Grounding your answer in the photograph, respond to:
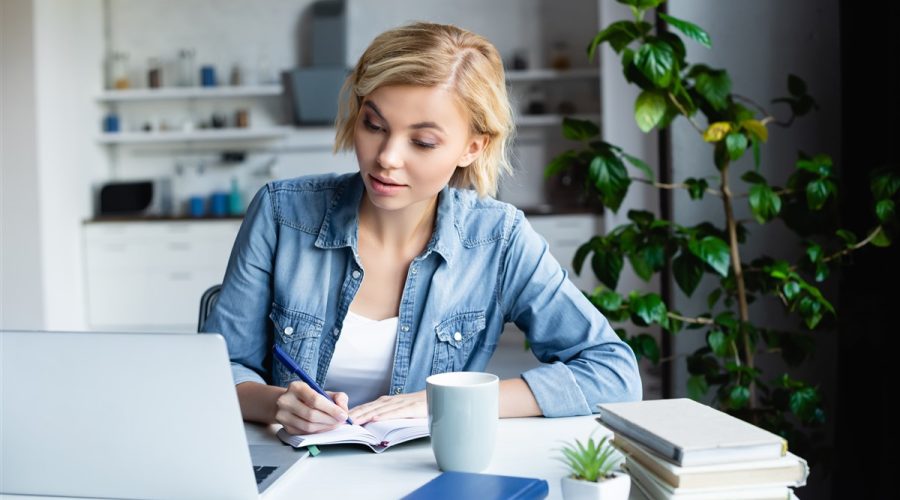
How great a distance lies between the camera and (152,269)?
5609 millimetres

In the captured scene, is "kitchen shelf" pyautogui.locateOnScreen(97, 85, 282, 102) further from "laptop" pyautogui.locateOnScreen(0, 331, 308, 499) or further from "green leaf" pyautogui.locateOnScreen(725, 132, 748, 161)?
"laptop" pyautogui.locateOnScreen(0, 331, 308, 499)

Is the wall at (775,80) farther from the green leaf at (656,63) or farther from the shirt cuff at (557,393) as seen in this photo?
the shirt cuff at (557,393)

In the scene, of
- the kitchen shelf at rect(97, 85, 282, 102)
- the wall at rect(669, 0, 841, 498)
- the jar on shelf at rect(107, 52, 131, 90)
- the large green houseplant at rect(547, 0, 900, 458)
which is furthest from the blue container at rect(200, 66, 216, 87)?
the large green houseplant at rect(547, 0, 900, 458)

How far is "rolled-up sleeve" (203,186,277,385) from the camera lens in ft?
4.40

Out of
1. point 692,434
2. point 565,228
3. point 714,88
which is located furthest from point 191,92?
point 692,434

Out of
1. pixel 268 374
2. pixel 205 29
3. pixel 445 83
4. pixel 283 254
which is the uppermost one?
pixel 205 29

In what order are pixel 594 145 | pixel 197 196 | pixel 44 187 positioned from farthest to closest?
pixel 197 196 < pixel 44 187 < pixel 594 145

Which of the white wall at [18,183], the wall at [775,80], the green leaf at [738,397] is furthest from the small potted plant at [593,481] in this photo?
the white wall at [18,183]

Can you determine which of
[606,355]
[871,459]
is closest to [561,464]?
[606,355]

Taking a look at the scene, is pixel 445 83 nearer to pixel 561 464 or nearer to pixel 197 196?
pixel 561 464

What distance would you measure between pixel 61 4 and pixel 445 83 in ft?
16.5

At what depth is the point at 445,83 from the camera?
1273mm

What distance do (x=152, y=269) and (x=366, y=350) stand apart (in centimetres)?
461

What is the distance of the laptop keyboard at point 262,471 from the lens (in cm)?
90
